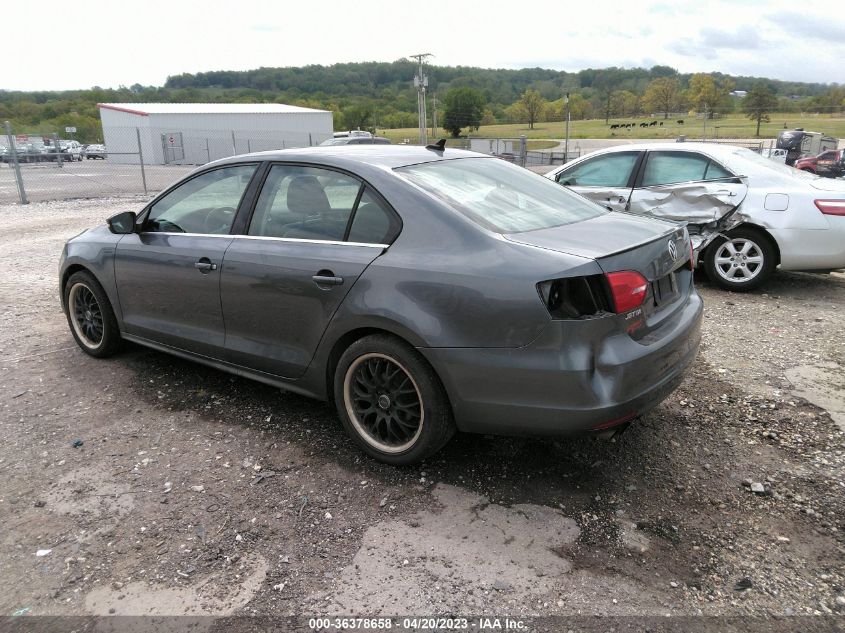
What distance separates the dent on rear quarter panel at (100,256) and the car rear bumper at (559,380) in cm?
275

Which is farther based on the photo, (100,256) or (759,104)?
(759,104)

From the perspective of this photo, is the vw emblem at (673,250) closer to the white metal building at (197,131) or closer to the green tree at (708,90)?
the white metal building at (197,131)

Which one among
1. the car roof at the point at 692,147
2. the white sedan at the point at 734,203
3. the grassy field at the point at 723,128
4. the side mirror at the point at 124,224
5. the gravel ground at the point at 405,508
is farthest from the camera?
the grassy field at the point at 723,128

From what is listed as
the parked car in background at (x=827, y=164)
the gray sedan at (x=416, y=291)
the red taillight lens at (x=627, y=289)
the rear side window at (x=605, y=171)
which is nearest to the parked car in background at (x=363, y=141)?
the gray sedan at (x=416, y=291)

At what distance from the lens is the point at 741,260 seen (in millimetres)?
6840

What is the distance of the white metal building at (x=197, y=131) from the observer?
128ft

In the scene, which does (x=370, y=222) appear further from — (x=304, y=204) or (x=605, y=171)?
(x=605, y=171)

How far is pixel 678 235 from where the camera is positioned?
3.45 metres

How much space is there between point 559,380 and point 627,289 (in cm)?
51

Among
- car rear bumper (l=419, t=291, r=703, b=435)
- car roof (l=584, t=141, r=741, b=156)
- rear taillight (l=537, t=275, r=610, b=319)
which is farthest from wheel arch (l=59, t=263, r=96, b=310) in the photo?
car roof (l=584, t=141, r=741, b=156)

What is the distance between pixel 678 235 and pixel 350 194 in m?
1.77

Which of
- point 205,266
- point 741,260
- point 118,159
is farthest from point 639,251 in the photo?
point 118,159

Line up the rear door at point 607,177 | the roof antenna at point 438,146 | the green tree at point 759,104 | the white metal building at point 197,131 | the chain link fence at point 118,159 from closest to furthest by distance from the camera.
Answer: the roof antenna at point 438,146, the rear door at point 607,177, the chain link fence at point 118,159, the white metal building at point 197,131, the green tree at point 759,104

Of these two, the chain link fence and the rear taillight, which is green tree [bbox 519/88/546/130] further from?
the rear taillight
